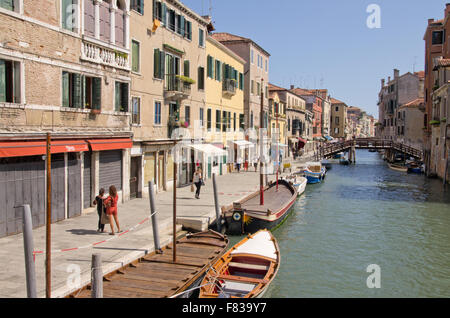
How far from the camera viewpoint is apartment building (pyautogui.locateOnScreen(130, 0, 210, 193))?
2033 cm

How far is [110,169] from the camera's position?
18.1m

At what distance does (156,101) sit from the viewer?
2217cm

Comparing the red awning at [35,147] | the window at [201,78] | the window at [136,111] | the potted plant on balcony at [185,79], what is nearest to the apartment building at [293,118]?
the window at [201,78]

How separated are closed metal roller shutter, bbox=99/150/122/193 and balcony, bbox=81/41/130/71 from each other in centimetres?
371

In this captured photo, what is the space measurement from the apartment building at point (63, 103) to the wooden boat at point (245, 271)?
6.61 m

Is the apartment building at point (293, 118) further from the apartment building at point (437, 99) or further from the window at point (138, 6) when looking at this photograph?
the window at point (138, 6)

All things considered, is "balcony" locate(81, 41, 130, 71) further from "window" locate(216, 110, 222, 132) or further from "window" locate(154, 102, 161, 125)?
"window" locate(216, 110, 222, 132)

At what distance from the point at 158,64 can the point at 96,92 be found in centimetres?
584

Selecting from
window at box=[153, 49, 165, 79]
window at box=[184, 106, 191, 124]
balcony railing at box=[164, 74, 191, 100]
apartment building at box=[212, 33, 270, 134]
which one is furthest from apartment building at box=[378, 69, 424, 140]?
window at box=[153, 49, 165, 79]

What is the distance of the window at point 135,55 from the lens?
19.7 m
